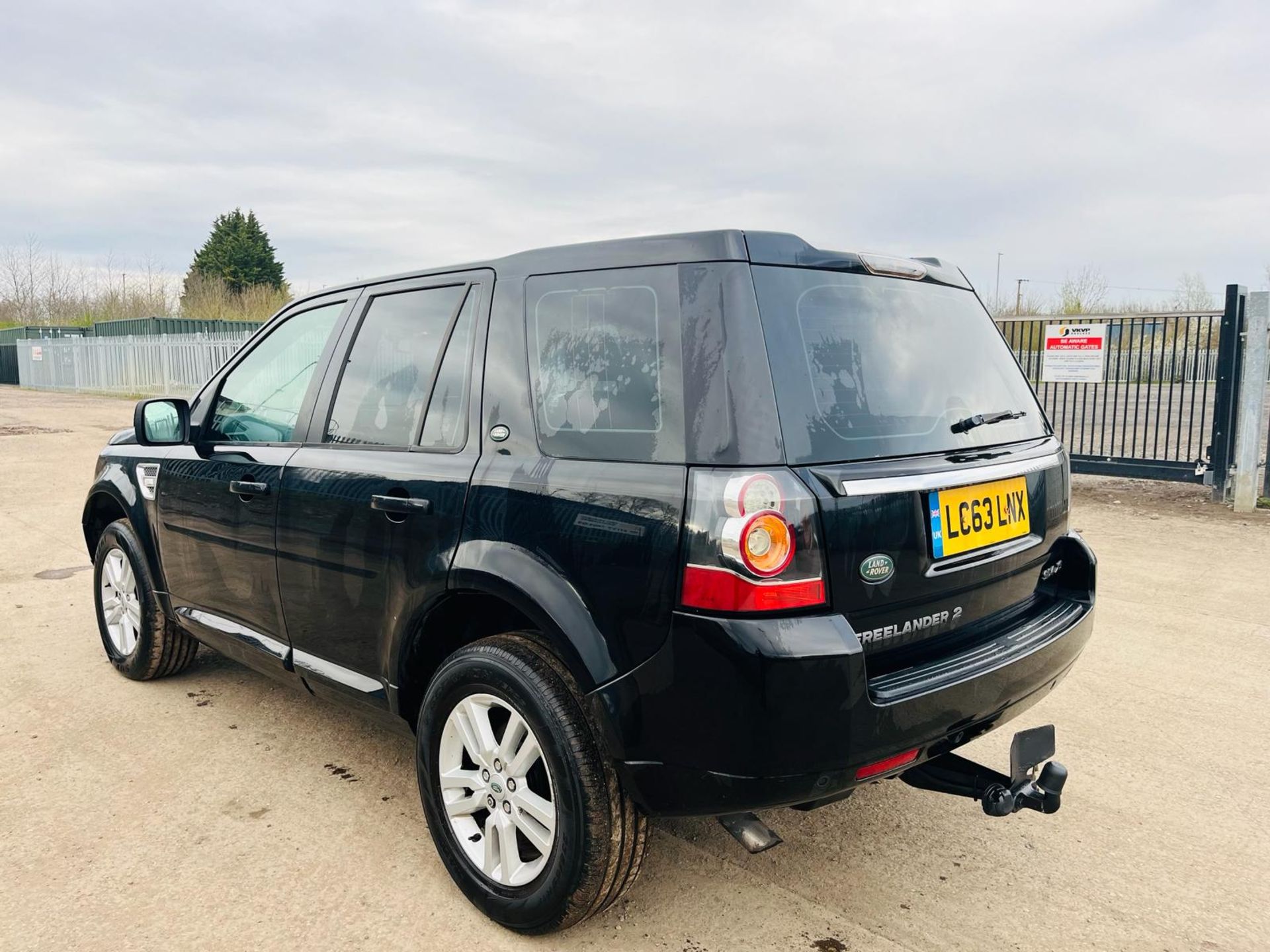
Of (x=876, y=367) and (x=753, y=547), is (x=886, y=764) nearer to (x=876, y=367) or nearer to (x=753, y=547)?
(x=753, y=547)

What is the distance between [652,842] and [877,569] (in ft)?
4.27

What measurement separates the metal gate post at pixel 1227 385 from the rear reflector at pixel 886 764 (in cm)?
777

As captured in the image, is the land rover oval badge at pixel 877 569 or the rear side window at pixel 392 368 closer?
the land rover oval badge at pixel 877 569

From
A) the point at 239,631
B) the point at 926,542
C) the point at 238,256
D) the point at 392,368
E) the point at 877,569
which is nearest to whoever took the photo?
the point at 877,569

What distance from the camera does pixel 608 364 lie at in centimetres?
242

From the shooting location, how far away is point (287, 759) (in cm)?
355

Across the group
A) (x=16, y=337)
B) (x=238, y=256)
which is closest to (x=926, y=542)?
(x=16, y=337)

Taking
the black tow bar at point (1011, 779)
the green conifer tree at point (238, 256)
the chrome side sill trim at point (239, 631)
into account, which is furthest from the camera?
the green conifer tree at point (238, 256)

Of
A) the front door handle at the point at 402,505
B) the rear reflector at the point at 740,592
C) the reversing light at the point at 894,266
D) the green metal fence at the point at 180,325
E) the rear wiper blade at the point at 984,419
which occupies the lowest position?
the rear reflector at the point at 740,592

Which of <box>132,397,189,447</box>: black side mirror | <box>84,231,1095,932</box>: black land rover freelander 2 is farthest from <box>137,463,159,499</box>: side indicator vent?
<box>84,231,1095,932</box>: black land rover freelander 2

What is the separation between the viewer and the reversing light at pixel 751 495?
2.06 m

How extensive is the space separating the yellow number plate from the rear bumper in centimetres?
34

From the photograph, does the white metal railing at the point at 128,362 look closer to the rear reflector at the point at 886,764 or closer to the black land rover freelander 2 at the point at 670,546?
the black land rover freelander 2 at the point at 670,546

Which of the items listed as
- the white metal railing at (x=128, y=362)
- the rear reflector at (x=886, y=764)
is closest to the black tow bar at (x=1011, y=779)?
the rear reflector at (x=886, y=764)
